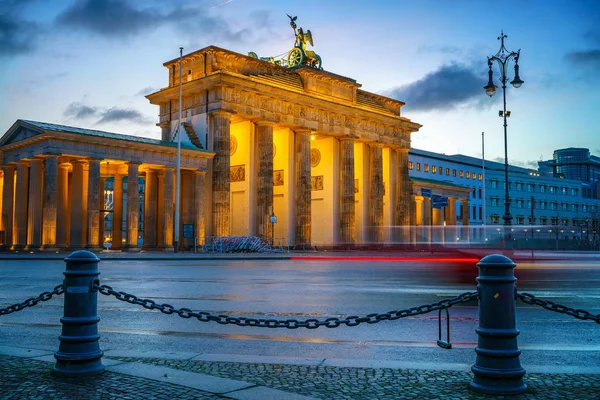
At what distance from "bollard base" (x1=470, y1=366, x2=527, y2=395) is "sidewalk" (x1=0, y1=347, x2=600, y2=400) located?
0.09 metres

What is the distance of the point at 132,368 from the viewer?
6.24 m

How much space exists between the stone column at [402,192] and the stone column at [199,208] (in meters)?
28.2

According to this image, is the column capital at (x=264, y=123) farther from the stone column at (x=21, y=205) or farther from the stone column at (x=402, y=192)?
the stone column at (x=402, y=192)

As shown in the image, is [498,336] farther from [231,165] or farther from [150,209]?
[231,165]

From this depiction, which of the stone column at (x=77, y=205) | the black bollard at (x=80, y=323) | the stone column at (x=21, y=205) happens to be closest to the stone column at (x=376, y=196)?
the stone column at (x=77, y=205)

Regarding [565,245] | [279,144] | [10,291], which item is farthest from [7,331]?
[565,245]

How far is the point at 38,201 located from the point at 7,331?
38766 millimetres

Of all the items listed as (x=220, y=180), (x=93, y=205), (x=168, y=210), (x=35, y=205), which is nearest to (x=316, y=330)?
(x=93, y=205)

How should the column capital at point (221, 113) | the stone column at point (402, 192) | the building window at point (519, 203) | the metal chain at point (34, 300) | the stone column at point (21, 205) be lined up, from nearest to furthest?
the metal chain at point (34, 300)
the stone column at point (21, 205)
the column capital at point (221, 113)
the stone column at point (402, 192)
the building window at point (519, 203)

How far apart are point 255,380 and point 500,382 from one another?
222cm

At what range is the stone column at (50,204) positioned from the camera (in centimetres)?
4312

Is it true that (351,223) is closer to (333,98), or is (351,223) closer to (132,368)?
(333,98)

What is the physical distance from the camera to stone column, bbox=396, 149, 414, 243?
72562mm

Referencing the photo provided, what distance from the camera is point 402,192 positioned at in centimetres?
7312
